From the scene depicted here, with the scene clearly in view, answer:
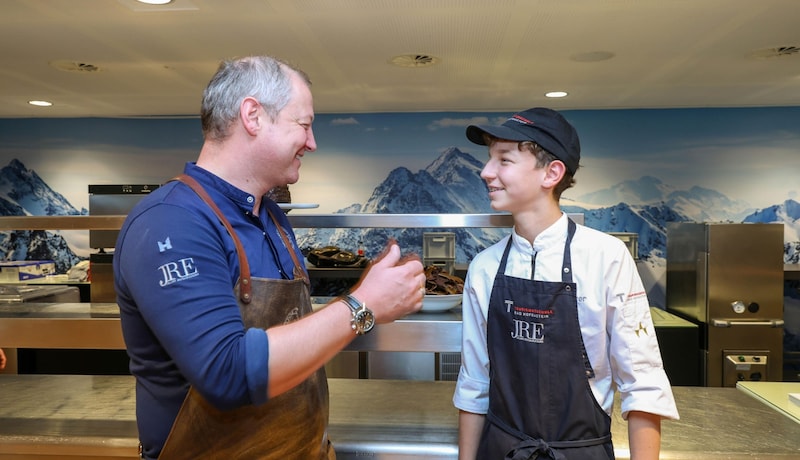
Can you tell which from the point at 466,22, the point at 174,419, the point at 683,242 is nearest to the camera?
the point at 174,419

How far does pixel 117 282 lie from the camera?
1.07 meters

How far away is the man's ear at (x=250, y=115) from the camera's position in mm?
1153

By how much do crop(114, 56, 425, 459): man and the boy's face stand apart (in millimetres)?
399

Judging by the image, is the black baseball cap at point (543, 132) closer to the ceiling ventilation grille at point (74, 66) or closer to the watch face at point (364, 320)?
the watch face at point (364, 320)

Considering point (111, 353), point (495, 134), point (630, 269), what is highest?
point (495, 134)

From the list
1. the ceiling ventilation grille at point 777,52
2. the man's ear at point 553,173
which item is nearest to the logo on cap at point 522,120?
the man's ear at point 553,173

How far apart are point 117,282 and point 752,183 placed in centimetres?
643

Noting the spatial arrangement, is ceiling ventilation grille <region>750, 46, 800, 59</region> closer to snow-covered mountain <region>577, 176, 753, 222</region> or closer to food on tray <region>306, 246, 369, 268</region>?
snow-covered mountain <region>577, 176, 753, 222</region>

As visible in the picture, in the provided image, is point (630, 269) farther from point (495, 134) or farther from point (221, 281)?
point (221, 281)

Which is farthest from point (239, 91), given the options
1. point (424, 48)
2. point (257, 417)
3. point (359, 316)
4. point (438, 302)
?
point (424, 48)

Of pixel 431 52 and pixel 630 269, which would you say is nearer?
pixel 630 269

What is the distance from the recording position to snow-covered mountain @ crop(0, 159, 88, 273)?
652 cm

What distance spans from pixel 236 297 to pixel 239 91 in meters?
0.42

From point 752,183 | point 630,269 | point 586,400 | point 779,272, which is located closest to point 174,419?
point 586,400
